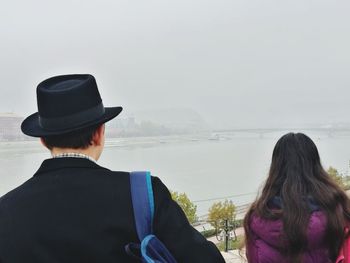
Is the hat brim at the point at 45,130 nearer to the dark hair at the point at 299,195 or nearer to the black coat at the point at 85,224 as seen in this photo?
the black coat at the point at 85,224

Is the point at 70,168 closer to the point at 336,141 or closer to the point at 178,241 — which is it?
the point at 178,241

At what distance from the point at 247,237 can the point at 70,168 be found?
71 cm

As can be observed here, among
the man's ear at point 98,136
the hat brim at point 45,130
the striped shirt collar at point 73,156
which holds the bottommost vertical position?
the striped shirt collar at point 73,156

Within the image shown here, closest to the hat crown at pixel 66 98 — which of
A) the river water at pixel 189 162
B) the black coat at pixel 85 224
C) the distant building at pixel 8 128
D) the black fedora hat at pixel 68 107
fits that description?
the black fedora hat at pixel 68 107

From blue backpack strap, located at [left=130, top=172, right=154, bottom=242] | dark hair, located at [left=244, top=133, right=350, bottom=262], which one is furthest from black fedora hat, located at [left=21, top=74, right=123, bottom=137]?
dark hair, located at [left=244, top=133, right=350, bottom=262]

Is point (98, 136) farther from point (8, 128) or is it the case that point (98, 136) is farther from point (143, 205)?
point (8, 128)

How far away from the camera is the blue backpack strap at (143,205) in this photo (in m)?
0.73

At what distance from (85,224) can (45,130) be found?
20cm

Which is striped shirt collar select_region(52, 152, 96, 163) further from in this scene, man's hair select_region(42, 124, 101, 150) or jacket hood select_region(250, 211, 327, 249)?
jacket hood select_region(250, 211, 327, 249)

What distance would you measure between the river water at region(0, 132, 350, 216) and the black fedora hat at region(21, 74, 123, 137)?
12.6 meters

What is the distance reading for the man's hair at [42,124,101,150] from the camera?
0.81m

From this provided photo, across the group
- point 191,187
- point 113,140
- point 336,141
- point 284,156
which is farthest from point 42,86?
point 336,141

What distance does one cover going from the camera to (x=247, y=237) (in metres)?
1.31

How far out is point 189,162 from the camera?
53125 millimetres
